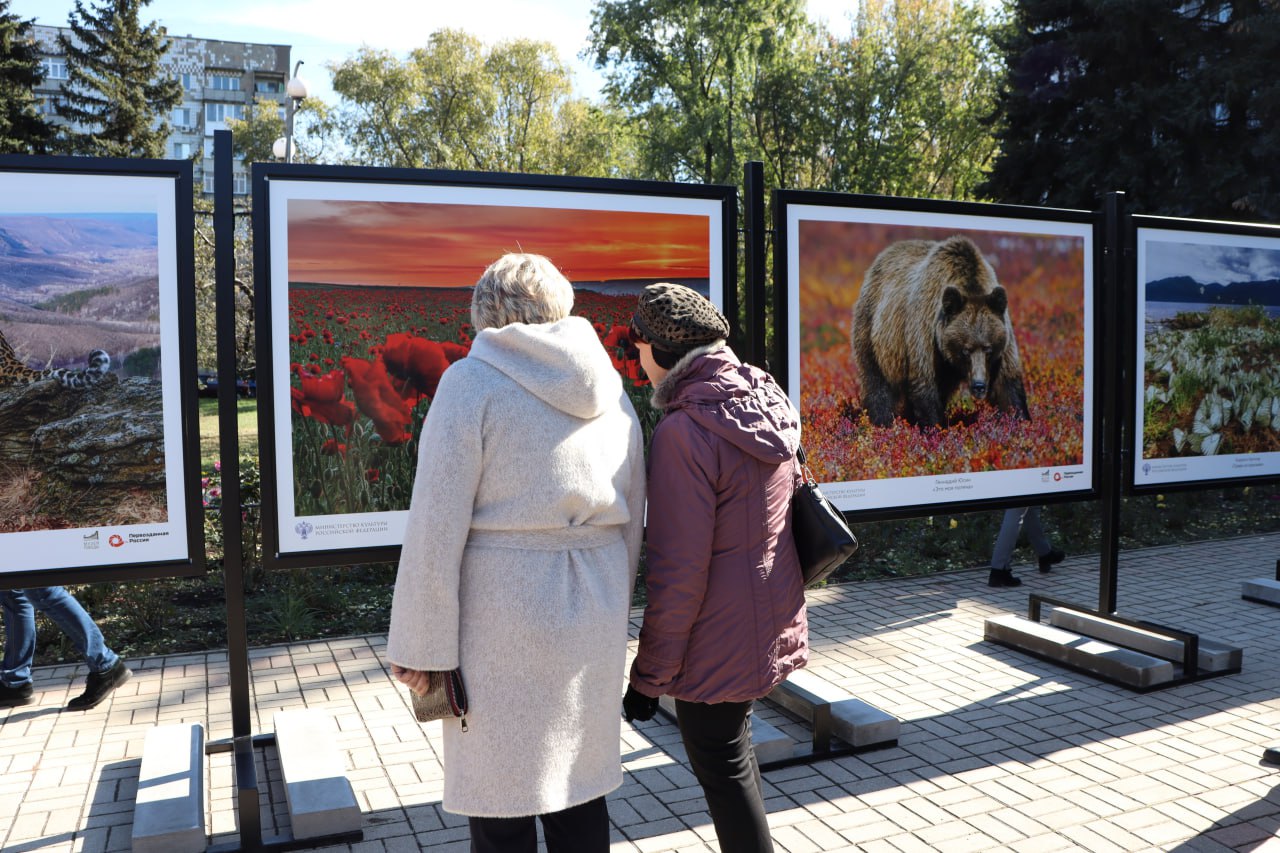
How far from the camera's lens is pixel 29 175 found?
360 centimetres

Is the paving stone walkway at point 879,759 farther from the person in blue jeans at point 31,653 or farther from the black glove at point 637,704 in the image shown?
the black glove at point 637,704

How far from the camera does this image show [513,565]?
2451mm

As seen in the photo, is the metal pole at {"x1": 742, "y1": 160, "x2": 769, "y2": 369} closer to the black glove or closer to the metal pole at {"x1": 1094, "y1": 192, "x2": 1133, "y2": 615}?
the black glove

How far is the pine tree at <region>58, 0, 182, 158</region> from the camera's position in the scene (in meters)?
36.4

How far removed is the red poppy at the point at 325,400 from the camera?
387cm

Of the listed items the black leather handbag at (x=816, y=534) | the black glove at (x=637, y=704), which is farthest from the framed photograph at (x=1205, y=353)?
the black glove at (x=637, y=704)

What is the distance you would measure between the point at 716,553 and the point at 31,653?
4211 mm

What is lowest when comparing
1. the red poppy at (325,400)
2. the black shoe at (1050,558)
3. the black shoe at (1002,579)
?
the black shoe at (1002,579)

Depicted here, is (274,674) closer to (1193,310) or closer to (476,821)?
(476,821)

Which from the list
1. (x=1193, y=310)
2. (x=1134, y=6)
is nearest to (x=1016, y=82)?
(x=1134, y=6)

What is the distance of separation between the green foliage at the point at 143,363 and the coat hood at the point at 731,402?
2.00m

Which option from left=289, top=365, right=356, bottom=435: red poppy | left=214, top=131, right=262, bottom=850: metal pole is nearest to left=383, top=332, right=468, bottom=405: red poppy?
left=289, top=365, right=356, bottom=435: red poppy

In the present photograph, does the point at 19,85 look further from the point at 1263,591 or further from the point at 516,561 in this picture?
the point at 516,561

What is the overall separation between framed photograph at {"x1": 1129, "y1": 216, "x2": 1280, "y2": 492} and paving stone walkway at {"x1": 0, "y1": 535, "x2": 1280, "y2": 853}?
120cm
